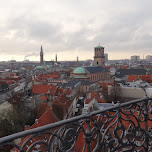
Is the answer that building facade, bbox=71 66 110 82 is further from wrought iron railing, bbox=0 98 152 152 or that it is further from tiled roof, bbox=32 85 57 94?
wrought iron railing, bbox=0 98 152 152

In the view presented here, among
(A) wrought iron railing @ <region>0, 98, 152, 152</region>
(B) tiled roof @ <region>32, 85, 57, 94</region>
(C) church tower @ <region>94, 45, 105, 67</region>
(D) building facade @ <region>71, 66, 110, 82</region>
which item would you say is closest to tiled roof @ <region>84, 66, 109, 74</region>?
(D) building facade @ <region>71, 66, 110, 82</region>

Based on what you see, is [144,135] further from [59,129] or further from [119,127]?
[59,129]

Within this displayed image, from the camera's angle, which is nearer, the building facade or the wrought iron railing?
the wrought iron railing

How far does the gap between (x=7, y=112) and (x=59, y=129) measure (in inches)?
735

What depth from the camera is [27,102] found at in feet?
68.1

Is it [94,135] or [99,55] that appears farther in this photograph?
[99,55]

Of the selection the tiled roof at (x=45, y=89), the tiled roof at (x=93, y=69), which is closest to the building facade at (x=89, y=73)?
the tiled roof at (x=93, y=69)

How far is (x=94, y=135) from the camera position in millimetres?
3104

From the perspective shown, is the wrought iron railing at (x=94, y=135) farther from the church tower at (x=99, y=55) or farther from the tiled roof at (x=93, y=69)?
the church tower at (x=99, y=55)

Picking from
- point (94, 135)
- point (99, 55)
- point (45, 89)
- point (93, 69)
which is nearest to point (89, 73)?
point (93, 69)

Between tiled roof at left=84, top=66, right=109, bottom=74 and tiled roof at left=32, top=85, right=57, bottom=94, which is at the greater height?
tiled roof at left=84, top=66, right=109, bottom=74

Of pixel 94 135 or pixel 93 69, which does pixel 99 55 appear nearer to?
pixel 93 69

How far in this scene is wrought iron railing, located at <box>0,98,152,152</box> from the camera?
223 centimetres

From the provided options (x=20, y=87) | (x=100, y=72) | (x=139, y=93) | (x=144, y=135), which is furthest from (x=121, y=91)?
(x=100, y=72)
